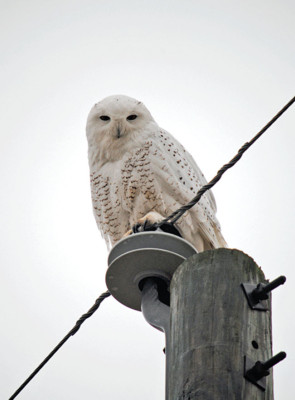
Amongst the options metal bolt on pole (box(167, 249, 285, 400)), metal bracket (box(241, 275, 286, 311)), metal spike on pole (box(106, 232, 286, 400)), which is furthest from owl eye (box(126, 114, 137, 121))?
metal bracket (box(241, 275, 286, 311))

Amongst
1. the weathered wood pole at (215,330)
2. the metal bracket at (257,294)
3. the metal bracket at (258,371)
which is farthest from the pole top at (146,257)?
the metal bracket at (258,371)

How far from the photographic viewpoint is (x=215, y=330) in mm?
2861

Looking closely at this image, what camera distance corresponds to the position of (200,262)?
10.1ft

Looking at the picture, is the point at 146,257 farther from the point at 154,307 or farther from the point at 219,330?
the point at 219,330

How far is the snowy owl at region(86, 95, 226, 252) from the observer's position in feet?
22.0

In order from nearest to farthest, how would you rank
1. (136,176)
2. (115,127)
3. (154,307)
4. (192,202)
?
(154,307) < (192,202) < (136,176) < (115,127)

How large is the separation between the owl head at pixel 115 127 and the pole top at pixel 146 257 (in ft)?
9.97

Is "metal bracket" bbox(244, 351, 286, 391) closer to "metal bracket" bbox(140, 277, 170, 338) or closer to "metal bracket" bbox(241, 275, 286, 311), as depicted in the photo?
"metal bracket" bbox(241, 275, 286, 311)

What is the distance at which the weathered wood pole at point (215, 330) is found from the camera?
2.74 m

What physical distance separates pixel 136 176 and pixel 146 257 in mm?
2910

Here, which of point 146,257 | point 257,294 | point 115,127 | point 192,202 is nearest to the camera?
point 257,294

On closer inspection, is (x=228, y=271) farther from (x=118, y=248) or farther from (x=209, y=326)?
(x=118, y=248)

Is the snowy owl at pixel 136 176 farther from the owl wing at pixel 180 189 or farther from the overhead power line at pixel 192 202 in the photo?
the overhead power line at pixel 192 202

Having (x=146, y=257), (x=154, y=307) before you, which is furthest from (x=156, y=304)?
(x=146, y=257)
